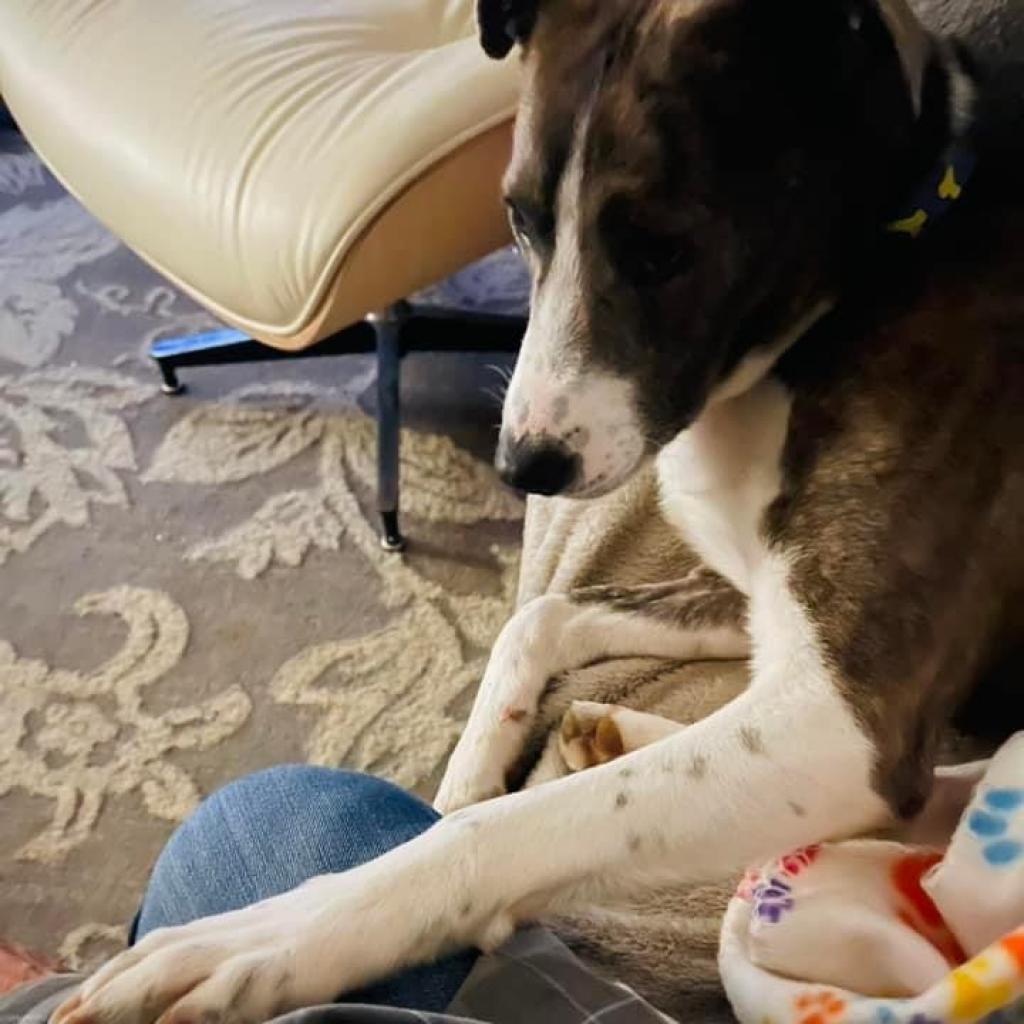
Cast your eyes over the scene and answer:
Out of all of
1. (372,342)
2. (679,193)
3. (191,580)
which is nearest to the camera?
(679,193)

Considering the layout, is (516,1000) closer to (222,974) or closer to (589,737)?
(222,974)

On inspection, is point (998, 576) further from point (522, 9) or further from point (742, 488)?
point (522, 9)

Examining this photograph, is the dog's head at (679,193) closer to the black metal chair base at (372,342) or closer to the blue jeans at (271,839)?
the blue jeans at (271,839)

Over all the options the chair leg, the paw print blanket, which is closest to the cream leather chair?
the chair leg

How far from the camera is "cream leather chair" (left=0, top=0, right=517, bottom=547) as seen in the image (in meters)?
1.78

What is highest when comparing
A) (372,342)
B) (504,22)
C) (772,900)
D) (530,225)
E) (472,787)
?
(504,22)

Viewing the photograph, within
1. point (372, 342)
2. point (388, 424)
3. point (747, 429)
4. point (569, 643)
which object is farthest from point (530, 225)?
point (372, 342)

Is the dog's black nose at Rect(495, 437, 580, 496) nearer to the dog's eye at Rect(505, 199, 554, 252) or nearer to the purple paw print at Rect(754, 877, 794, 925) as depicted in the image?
the dog's eye at Rect(505, 199, 554, 252)

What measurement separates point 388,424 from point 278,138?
0.57 m

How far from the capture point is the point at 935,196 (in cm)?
119

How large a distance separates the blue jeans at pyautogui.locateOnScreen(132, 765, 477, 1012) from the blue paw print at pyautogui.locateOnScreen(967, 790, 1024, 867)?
357 millimetres

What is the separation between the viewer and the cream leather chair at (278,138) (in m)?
1.78

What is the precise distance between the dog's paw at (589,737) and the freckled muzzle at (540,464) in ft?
0.64

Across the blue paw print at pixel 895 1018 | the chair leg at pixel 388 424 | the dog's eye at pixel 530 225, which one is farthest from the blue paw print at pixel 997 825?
the chair leg at pixel 388 424
